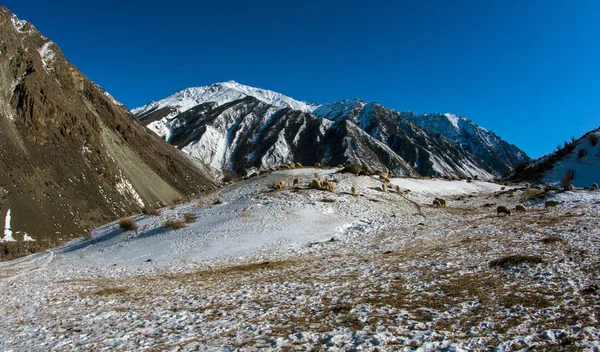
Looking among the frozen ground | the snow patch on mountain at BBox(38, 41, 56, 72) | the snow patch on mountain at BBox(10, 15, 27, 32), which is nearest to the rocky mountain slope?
the frozen ground

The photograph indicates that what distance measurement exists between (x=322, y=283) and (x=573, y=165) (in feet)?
142

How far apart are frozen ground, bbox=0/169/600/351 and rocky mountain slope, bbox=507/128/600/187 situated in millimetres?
18345

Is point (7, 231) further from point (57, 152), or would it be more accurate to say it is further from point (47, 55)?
point (47, 55)

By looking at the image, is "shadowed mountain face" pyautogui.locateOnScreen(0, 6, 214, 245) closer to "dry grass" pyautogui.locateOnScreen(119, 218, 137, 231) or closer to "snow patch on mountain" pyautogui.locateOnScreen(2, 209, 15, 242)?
"snow patch on mountain" pyautogui.locateOnScreen(2, 209, 15, 242)

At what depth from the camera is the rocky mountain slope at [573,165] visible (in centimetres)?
3848

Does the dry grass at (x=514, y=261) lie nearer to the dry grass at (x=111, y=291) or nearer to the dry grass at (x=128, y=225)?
the dry grass at (x=111, y=291)

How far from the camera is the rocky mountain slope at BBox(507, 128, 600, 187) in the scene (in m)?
38.5

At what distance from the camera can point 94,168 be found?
90625 mm

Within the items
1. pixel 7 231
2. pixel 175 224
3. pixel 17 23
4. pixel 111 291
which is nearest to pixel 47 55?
pixel 17 23

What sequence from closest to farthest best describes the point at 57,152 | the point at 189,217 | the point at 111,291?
1. the point at 111,291
2. the point at 189,217
3. the point at 57,152

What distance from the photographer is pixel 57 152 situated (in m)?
85.9

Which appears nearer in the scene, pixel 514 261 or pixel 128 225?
pixel 514 261

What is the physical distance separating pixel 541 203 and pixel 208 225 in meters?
23.6

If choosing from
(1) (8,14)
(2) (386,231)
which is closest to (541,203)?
(2) (386,231)
